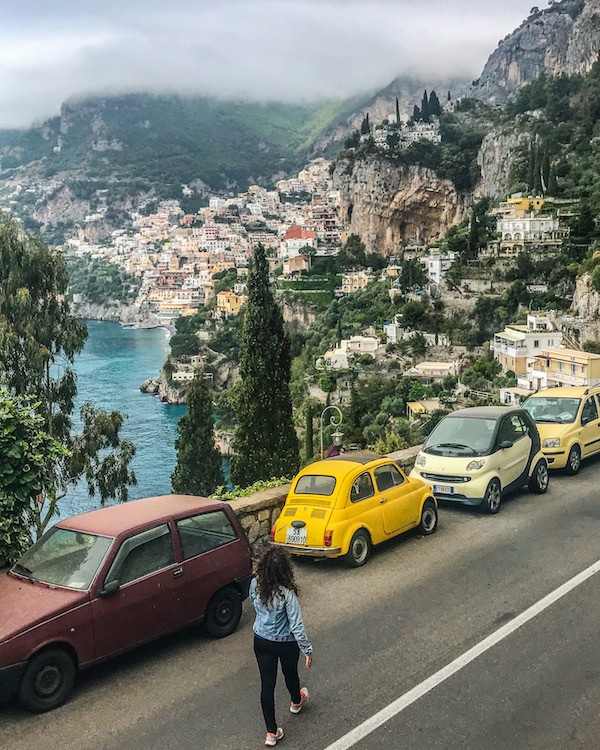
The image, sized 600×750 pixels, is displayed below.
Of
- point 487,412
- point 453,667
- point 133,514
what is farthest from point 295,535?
point 487,412

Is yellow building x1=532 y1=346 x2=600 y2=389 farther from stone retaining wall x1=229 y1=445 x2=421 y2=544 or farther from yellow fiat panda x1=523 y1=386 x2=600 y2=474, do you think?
stone retaining wall x1=229 y1=445 x2=421 y2=544

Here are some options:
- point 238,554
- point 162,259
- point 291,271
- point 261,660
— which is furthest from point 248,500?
point 162,259

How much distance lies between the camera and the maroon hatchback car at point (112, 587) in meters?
4.26

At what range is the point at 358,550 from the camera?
664 centimetres

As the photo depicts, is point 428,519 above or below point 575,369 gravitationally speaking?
above

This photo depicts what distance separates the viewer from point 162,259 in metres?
172

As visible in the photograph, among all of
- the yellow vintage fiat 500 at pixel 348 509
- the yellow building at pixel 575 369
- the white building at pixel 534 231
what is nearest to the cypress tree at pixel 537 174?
the white building at pixel 534 231

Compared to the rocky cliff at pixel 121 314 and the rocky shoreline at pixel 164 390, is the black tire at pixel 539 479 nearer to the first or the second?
the rocky shoreline at pixel 164 390

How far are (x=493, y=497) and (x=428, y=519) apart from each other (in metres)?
1.10

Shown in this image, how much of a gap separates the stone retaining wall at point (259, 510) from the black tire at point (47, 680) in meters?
2.86

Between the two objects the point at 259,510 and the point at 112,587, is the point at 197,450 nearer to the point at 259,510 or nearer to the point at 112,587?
the point at 259,510

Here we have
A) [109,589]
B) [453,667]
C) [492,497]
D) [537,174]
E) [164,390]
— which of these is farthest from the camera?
[537,174]

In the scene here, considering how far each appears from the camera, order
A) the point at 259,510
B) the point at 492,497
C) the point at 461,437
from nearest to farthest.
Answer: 1. the point at 259,510
2. the point at 492,497
3. the point at 461,437

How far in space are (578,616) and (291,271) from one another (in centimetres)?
10508
